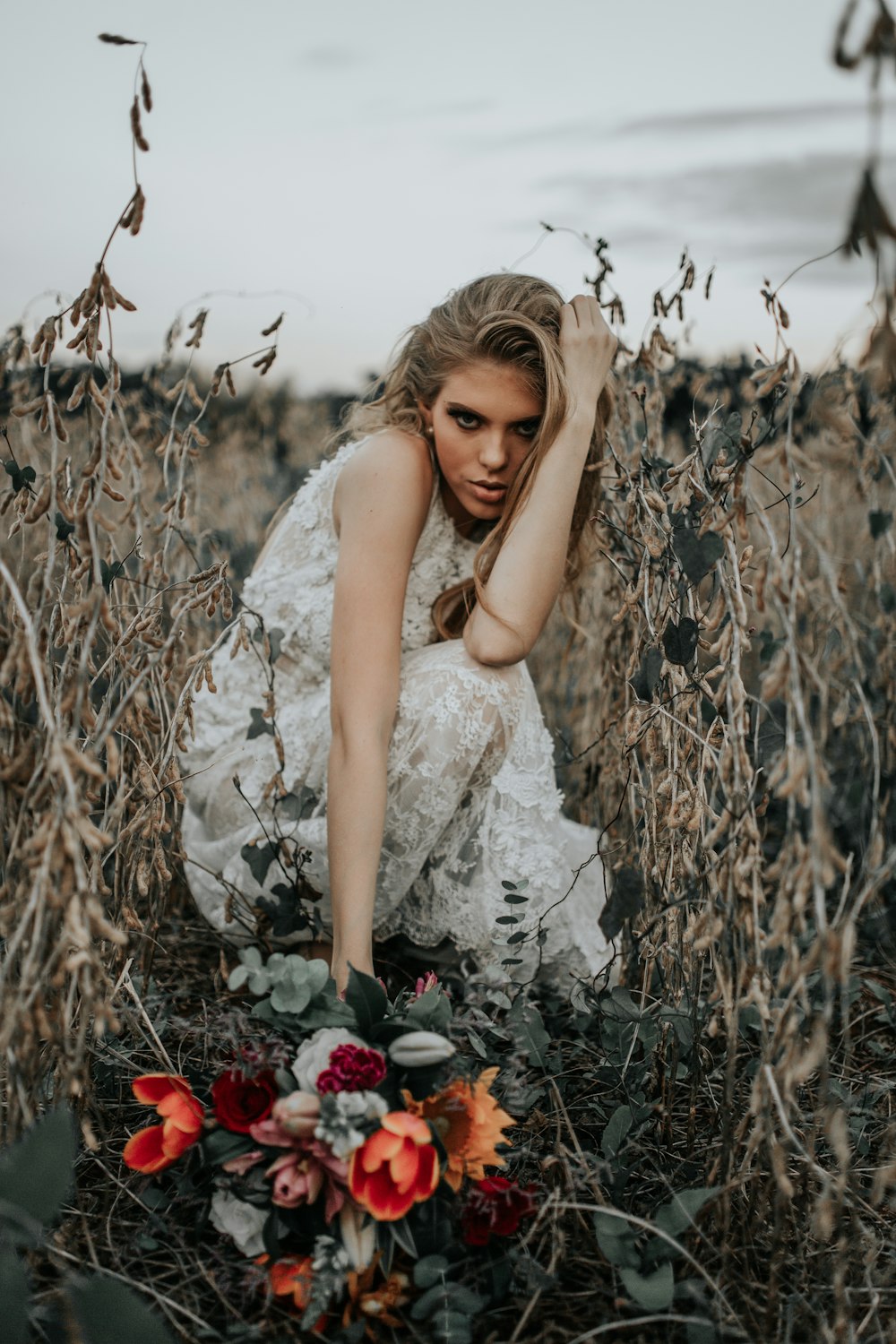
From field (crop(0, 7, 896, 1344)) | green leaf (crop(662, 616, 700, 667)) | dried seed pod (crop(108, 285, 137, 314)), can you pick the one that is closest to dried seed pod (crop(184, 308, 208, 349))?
field (crop(0, 7, 896, 1344))

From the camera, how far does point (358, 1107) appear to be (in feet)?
3.17

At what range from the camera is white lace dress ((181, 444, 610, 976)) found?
175cm

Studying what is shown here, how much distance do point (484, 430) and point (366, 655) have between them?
463 mm

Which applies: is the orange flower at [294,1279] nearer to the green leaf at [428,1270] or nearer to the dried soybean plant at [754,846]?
the green leaf at [428,1270]

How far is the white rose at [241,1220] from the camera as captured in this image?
1055 millimetres

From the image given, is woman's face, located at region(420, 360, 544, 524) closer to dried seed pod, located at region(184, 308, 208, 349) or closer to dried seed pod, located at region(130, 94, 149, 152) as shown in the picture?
dried seed pod, located at region(184, 308, 208, 349)

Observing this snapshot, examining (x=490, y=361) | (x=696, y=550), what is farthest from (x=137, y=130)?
(x=490, y=361)

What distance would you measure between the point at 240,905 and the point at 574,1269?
96cm

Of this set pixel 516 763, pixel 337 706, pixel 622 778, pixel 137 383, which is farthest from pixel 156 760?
pixel 137 383

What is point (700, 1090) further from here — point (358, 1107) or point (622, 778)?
point (358, 1107)

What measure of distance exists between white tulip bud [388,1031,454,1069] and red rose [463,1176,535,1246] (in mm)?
157

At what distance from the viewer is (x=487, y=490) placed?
188 cm

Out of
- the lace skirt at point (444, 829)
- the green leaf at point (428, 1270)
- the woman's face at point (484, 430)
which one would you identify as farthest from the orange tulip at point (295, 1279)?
the woman's face at point (484, 430)

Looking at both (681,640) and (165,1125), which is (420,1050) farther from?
(681,640)
